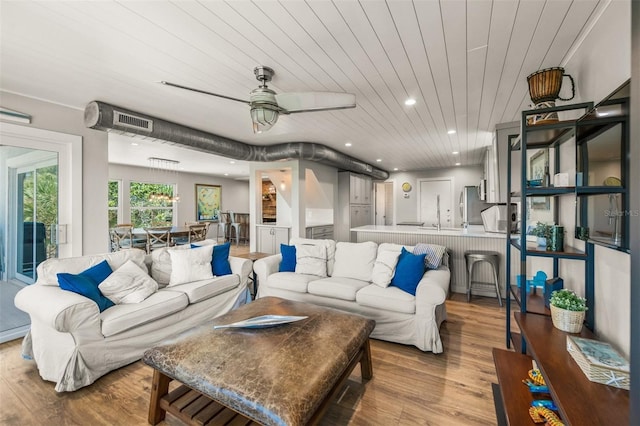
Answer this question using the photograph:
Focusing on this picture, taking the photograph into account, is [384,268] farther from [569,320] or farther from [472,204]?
[472,204]

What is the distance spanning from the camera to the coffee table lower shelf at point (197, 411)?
158cm

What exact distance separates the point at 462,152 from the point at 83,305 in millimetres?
6640

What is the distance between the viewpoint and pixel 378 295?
2777 mm

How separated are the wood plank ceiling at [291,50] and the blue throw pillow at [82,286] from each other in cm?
176

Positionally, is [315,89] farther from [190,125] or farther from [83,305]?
[83,305]

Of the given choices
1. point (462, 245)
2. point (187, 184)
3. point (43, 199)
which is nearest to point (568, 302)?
point (462, 245)

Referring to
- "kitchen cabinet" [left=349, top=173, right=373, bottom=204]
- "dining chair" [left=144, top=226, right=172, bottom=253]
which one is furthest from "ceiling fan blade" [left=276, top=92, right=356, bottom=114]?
"kitchen cabinet" [left=349, top=173, right=373, bottom=204]

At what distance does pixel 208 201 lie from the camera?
1012 centimetres

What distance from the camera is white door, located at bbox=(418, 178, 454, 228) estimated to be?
8.30 metres

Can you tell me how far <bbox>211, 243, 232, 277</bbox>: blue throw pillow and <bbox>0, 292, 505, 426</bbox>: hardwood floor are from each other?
3.87 ft

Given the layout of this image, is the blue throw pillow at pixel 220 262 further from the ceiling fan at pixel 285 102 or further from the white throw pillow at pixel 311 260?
the ceiling fan at pixel 285 102

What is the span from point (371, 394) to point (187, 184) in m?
9.07

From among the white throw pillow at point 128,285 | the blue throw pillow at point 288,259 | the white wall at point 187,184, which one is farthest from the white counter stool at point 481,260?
the white wall at point 187,184

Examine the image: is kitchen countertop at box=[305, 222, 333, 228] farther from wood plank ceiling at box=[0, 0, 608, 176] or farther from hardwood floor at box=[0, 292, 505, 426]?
hardwood floor at box=[0, 292, 505, 426]
